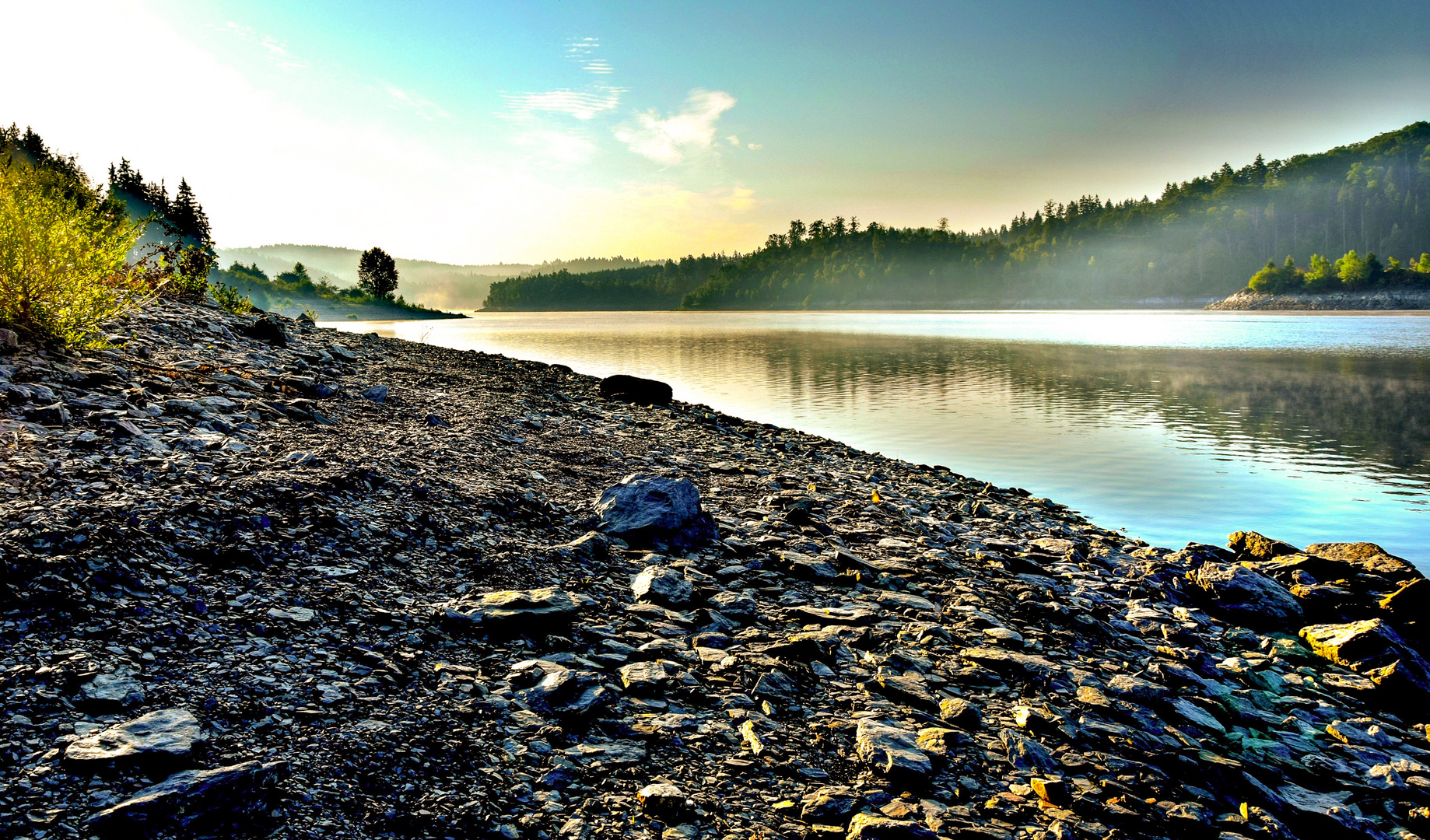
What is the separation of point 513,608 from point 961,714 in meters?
3.49

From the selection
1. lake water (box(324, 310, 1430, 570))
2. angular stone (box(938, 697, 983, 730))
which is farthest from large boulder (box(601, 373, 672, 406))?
angular stone (box(938, 697, 983, 730))

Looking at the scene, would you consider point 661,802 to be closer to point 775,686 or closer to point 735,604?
point 775,686

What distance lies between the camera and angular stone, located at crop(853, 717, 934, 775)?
13.7 feet

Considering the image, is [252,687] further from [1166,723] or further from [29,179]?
[29,179]

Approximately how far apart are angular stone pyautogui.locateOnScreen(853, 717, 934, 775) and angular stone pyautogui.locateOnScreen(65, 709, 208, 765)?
147 inches

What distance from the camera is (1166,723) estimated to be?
5230 millimetres

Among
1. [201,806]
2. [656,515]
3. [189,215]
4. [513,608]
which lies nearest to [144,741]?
[201,806]

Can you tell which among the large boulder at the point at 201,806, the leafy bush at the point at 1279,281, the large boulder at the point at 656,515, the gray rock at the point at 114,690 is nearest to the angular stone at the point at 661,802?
the large boulder at the point at 201,806

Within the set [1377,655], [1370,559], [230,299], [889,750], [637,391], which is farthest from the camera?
[230,299]

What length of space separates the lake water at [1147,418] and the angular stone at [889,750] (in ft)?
34.4

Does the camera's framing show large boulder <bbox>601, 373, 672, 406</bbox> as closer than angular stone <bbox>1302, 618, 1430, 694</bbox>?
No

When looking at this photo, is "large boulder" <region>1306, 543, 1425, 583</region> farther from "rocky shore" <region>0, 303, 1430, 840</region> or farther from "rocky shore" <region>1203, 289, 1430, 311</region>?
→ "rocky shore" <region>1203, 289, 1430, 311</region>

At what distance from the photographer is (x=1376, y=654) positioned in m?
6.75

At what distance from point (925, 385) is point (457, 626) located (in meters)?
33.0
